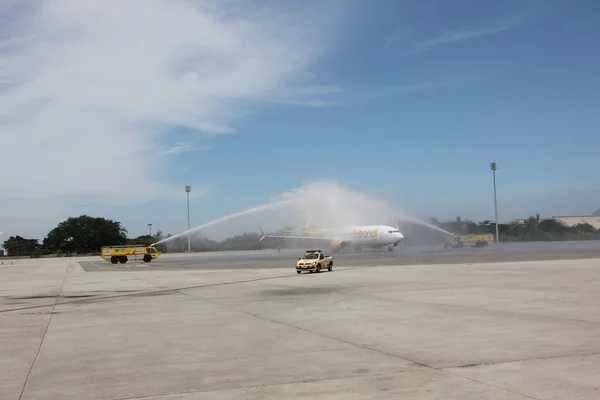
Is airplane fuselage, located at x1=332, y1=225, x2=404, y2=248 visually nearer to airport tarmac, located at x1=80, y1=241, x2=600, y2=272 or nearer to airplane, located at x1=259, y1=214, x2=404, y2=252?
airplane, located at x1=259, y1=214, x2=404, y2=252

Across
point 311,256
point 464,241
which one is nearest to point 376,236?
point 464,241

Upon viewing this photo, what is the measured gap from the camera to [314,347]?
12938mm

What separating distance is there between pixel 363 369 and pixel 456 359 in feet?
6.54

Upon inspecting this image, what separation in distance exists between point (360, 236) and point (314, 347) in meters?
84.3

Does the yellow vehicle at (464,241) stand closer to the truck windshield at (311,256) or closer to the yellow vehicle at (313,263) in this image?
the yellow vehicle at (313,263)

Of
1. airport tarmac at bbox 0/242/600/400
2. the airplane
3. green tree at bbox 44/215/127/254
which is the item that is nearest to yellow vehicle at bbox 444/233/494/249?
the airplane

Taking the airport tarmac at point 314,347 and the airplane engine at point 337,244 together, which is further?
the airplane engine at point 337,244

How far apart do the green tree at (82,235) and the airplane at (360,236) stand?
94750 millimetres

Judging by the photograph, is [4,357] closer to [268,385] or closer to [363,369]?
[268,385]

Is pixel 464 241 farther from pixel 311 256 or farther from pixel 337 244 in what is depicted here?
pixel 311 256

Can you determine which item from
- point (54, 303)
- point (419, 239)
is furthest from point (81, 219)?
point (54, 303)

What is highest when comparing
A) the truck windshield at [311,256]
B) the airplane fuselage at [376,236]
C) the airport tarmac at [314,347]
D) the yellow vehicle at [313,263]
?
the airplane fuselage at [376,236]

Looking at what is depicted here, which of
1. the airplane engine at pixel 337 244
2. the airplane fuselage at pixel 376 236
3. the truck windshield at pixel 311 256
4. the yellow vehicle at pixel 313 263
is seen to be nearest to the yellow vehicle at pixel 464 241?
the airplane fuselage at pixel 376 236

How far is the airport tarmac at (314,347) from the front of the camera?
9.27 m
